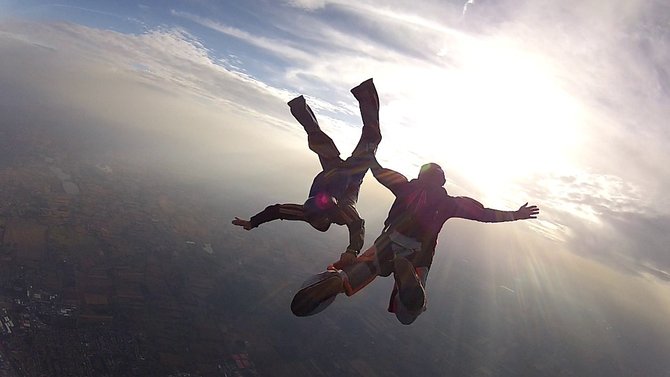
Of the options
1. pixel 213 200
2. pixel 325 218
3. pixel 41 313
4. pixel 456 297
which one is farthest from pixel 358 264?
pixel 213 200

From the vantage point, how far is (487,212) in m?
5.33

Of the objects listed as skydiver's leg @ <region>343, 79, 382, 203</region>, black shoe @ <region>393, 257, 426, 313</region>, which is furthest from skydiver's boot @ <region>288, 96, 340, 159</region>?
black shoe @ <region>393, 257, 426, 313</region>

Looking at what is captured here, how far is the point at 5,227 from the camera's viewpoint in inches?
2800

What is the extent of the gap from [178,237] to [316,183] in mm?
95559

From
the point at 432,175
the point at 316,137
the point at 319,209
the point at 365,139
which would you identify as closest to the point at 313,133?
the point at 316,137

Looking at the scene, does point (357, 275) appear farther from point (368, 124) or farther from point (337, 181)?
point (368, 124)

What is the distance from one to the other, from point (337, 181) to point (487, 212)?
7.71ft

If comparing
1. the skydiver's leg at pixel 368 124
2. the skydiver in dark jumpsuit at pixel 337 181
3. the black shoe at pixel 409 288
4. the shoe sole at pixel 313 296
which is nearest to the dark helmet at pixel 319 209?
the skydiver in dark jumpsuit at pixel 337 181

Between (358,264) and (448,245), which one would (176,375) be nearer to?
(358,264)

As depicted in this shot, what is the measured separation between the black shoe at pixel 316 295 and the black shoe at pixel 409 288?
0.86 metres

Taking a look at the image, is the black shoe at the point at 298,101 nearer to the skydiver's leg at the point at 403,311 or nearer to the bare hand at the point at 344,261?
the bare hand at the point at 344,261

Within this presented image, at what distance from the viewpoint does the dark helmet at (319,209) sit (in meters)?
5.32

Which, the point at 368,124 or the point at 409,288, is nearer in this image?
the point at 409,288

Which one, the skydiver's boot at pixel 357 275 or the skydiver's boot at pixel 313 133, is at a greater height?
the skydiver's boot at pixel 313 133
